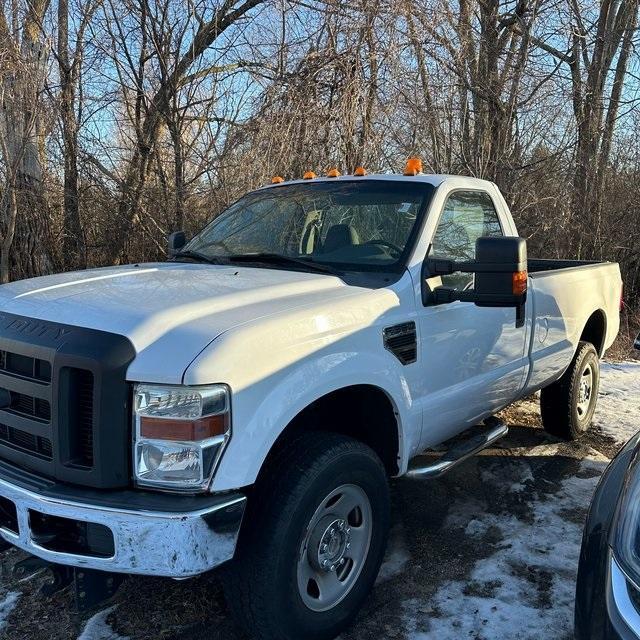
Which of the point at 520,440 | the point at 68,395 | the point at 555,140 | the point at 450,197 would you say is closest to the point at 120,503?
the point at 68,395

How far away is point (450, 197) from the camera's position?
3.61 metres

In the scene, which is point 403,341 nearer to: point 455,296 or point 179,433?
point 455,296

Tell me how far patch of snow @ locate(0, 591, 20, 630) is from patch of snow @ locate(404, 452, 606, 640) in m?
1.80

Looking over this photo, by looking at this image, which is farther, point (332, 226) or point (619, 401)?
point (619, 401)

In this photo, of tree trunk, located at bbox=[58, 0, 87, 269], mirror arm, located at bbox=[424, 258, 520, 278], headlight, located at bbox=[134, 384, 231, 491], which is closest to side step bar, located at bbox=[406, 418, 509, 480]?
mirror arm, located at bbox=[424, 258, 520, 278]

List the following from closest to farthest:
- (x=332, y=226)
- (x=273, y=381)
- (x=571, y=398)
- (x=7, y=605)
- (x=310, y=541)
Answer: (x=273, y=381)
(x=310, y=541)
(x=7, y=605)
(x=332, y=226)
(x=571, y=398)

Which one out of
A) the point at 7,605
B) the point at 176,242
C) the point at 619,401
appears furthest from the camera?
the point at 619,401

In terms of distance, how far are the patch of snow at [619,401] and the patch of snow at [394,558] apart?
90.9 inches

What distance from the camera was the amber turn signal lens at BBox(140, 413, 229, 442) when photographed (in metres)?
2.07

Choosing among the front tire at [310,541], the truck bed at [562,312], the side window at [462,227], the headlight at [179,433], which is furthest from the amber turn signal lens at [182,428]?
the truck bed at [562,312]

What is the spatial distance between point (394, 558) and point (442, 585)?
0.34 meters

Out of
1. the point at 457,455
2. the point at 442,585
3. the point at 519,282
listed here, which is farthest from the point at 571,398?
the point at 519,282

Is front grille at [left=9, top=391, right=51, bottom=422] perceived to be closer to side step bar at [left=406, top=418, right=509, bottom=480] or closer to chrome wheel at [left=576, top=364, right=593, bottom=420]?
side step bar at [left=406, top=418, right=509, bottom=480]

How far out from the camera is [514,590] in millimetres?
3031
